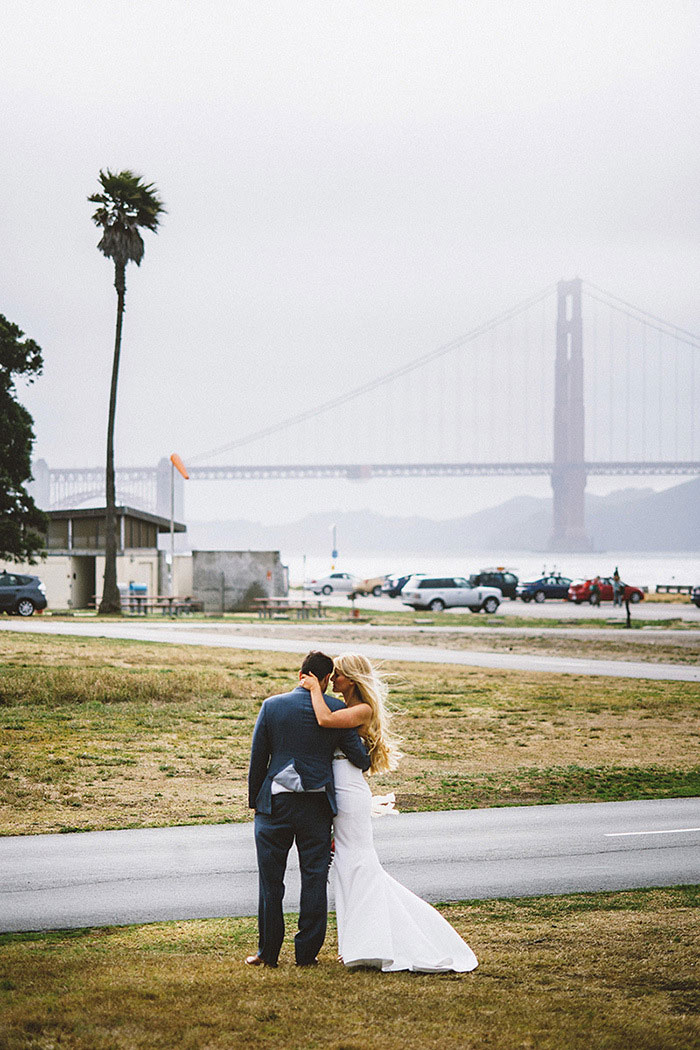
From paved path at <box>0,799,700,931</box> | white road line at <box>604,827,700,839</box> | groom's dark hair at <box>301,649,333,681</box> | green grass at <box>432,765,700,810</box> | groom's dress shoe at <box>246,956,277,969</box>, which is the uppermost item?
groom's dark hair at <box>301,649,333,681</box>

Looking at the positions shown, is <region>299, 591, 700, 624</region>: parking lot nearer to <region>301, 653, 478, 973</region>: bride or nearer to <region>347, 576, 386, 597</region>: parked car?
<region>347, 576, 386, 597</region>: parked car

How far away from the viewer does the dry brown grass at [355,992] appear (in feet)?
16.7

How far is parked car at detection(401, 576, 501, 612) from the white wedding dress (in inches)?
1803

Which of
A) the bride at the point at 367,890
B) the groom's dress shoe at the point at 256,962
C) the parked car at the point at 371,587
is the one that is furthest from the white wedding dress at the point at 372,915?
the parked car at the point at 371,587

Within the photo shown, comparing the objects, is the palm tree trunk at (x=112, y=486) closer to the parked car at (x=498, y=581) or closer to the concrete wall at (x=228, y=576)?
the concrete wall at (x=228, y=576)

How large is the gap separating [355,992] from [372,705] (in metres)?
1.38

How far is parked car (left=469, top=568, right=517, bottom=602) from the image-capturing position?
205 ft

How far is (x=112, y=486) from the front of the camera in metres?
45.7

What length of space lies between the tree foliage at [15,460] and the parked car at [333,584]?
37076mm

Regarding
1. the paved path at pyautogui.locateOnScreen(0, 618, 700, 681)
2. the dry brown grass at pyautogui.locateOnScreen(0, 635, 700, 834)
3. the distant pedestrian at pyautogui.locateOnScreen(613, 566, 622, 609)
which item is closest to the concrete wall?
the paved path at pyautogui.locateOnScreen(0, 618, 700, 681)

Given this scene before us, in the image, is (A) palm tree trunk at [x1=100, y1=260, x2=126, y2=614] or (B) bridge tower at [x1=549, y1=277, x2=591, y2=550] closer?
(A) palm tree trunk at [x1=100, y1=260, x2=126, y2=614]

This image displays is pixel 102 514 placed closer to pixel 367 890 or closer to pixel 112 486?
pixel 112 486

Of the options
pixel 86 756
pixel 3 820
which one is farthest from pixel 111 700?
pixel 3 820

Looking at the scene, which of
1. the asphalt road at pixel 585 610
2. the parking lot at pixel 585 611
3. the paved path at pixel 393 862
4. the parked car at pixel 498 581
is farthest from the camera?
the parked car at pixel 498 581
